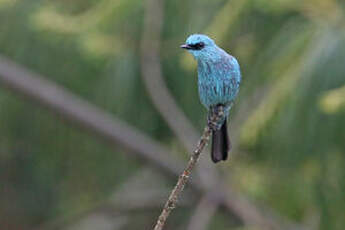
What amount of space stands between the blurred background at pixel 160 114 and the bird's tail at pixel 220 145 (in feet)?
3.61

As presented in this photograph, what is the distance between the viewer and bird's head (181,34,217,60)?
1.50 metres

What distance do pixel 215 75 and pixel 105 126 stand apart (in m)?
2.85

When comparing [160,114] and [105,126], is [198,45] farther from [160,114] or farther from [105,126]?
[160,114]

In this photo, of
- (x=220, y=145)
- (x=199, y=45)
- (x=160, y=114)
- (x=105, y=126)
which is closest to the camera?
(x=199, y=45)

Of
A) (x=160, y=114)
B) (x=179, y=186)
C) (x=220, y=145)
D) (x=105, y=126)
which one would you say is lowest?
(x=179, y=186)

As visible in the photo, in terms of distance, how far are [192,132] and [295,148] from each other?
1.06 m

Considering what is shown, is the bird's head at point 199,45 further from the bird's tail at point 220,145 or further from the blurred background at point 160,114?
the blurred background at point 160,114

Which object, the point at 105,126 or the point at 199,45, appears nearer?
the point at 199,45

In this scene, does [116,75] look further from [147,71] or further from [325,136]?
[325,136]

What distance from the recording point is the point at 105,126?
438 cm

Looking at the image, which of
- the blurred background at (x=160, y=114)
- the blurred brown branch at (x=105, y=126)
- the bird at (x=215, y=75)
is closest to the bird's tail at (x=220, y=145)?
the bird at (x=215, y=75)

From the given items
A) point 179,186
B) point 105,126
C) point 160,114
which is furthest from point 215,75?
point 160,114

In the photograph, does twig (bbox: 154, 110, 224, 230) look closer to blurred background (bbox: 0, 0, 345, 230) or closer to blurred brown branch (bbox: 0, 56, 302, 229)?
blurred background (bbox: 0, 0, 345, 230)

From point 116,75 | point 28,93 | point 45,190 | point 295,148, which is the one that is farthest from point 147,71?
point 45,190
